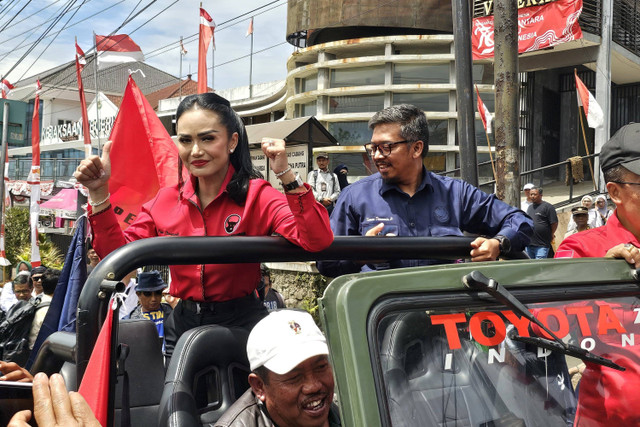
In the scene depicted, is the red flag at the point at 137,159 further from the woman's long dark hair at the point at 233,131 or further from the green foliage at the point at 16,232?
the green foliage at the point at 16,232

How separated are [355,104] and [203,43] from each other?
921 cm

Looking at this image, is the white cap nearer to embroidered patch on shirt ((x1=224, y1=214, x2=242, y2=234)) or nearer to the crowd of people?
the crowd of people

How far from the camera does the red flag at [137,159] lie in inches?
180

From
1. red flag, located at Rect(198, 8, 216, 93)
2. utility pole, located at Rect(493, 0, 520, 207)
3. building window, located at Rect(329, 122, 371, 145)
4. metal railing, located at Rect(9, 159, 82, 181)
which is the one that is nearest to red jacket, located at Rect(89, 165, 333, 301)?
utility pole, located at Rect(493, 0, 520, 207)

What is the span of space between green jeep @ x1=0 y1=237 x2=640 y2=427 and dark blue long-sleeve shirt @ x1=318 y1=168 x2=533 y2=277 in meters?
1.18

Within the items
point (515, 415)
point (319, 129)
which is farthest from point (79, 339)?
point (319, 129)

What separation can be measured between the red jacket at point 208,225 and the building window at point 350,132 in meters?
19.0

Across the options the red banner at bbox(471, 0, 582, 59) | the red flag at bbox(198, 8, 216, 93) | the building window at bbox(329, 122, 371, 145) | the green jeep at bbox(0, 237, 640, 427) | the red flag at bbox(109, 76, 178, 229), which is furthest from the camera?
the building window at bbox(329, 122, 371, 145)

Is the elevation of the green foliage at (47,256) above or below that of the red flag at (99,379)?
above

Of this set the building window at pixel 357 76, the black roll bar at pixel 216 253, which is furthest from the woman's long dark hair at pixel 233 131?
the building window at pixel 357 76

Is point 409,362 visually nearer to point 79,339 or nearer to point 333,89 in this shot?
point 79,339

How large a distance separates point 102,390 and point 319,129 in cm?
1141

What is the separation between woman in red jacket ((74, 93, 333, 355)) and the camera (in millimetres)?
2768

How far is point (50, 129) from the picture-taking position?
55688 millimetres
